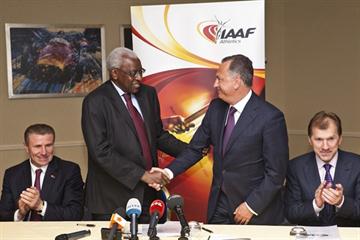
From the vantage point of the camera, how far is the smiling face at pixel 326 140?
10.9ft

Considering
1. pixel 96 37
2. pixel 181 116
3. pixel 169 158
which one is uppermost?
pixel 96 37

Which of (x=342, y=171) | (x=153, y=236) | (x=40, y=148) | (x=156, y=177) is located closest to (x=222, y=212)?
(x=156, y=177)

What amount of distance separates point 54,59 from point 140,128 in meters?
2.22

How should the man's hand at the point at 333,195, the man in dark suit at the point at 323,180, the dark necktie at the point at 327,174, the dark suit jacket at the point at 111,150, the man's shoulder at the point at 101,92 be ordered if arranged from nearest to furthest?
1. the man's hand at the point at 333,195
2. the man in dark suit at the point at 323,180
3. the dark necktie at the point at 327,174
4. the dark suit jacket at the point at 111,150
5. the man's shoulder at the point at 101,92

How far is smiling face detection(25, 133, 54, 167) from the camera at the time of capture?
3.70 metres

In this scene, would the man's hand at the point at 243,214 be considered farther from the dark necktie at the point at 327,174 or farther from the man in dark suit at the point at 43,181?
the man in dark suit at the point at 43,181

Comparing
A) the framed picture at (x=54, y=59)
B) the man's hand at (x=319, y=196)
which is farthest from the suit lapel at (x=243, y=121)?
the framed picture at (x=54, y=59)

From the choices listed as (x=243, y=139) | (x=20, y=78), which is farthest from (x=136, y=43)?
(x=20, y=78)

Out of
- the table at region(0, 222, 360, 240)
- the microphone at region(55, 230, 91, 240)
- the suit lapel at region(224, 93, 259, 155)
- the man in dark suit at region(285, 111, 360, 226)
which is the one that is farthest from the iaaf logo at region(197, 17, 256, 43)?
the microphone at region(55, 230, 91, 240)

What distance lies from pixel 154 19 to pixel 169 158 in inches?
39.9

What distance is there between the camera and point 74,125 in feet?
19.3

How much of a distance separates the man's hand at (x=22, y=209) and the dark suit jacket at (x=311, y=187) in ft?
5.05

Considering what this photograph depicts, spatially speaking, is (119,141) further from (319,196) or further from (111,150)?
(319,196)

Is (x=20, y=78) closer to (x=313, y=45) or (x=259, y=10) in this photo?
(x=259, y=10)
